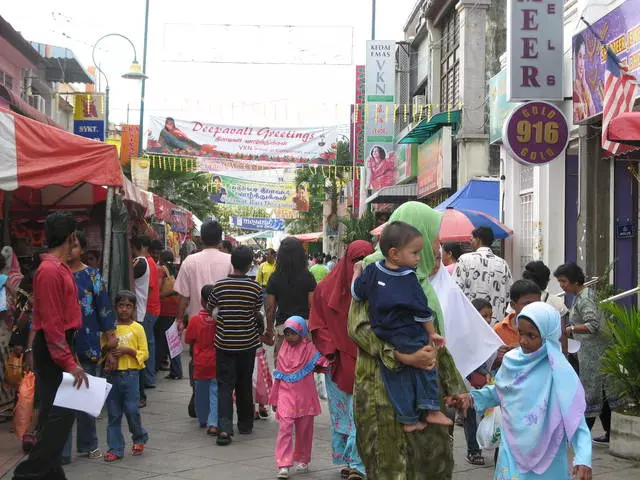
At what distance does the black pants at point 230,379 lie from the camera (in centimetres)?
820

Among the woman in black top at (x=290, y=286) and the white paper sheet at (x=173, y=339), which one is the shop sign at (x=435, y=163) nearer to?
the white paper sheet at (x=173, y=339)

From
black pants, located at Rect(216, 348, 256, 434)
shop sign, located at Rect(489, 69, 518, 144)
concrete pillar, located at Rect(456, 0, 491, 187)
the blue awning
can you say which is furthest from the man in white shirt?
concrete pillar, located at Rect(456, 0, 491, 187)

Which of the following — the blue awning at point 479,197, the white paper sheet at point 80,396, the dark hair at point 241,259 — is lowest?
the white paper sheet at point 80,396

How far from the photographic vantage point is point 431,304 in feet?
15.2

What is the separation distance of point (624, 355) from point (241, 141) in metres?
19.7

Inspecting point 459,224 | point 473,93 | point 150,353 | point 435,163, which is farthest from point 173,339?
point 435,163

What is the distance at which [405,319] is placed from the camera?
4.24 meters

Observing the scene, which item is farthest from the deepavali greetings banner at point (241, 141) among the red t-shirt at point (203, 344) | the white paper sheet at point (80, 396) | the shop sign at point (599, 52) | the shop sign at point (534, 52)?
the white paper sheet at point (80, 396)

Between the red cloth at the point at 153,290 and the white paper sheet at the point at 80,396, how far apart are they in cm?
512

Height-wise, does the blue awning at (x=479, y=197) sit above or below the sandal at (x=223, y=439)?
above

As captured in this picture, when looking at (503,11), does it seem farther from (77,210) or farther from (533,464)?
(533,464)

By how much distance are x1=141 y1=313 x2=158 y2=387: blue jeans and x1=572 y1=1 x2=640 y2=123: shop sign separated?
6159mm

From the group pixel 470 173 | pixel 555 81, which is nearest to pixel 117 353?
pixel 555 81

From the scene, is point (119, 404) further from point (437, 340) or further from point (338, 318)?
point (437, 340)
